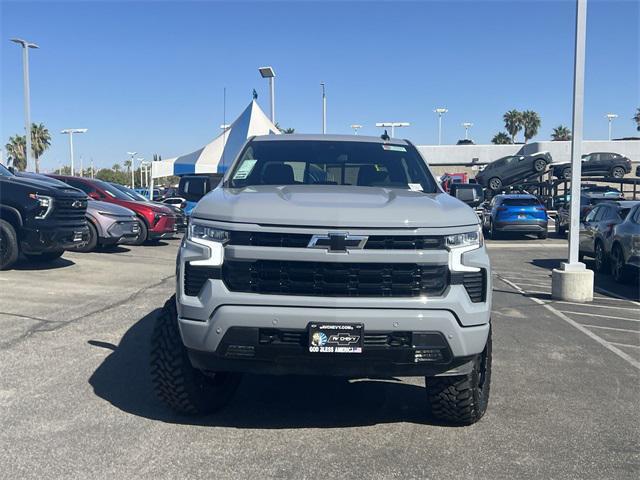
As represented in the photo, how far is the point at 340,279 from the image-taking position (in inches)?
143

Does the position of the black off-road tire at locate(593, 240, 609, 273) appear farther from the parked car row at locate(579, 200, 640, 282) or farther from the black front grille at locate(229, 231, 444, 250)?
the black front grille at locate(229, 231, 444, 250)

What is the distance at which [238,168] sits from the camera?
5.14 m

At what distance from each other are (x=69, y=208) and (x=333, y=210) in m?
7.41

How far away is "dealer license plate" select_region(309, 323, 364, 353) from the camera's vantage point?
139 inches

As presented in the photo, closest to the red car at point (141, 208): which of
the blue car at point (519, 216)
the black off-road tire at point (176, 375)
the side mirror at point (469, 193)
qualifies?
the blue car at point (519, 216)

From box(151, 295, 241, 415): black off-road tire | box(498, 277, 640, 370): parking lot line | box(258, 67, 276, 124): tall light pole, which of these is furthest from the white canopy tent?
box(151, 295, 241, 415): black off-road tire

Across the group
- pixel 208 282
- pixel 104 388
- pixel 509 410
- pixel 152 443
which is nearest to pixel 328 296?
pixel 208 282

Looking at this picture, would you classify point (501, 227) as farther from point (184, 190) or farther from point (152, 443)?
point (152, 443)

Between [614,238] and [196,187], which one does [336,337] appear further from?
[614,238]

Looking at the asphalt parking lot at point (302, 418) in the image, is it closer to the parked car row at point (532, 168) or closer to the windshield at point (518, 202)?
the windshield at point (518, 202)

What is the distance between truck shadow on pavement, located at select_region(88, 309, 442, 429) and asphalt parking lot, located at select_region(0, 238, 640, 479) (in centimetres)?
1

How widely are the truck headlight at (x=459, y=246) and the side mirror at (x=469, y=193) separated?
149 centimetres

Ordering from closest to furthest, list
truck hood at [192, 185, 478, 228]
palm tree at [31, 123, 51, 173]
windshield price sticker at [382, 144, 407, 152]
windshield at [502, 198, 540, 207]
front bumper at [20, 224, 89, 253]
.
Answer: truck hood at [192, 185, 478, 228] → windshield price sticker at [382, 144, 407, 152] → front bumper at [20, 224, 89, 253] → windshield at [502, 198, 540, 207] → palm tree at [31, 123, 51, 173]

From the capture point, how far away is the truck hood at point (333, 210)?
3646mm
